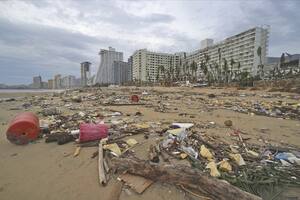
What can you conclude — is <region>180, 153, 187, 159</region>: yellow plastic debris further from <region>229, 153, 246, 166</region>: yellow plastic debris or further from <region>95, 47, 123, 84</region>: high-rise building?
<region>95, 47, 123, 84</region>: high-rise building

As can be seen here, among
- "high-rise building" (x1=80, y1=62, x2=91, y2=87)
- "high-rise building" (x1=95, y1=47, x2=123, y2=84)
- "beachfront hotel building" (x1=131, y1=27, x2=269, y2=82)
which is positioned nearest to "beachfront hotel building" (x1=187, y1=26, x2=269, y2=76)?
"beachfront hotel building" (x1=131, y1=27, x2=269, y2=82)

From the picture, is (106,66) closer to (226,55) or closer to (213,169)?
(226,55)

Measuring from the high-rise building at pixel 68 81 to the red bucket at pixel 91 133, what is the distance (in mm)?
137314

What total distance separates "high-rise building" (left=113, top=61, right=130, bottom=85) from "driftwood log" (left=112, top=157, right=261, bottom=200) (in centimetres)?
11704

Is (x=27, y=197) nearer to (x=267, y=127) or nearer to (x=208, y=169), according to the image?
(x=208, y=169)

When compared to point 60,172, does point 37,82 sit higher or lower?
higher

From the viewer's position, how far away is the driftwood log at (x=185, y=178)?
2391 millimetres

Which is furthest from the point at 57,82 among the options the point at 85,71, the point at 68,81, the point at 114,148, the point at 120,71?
the point at 114,148

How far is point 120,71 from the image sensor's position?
12156 cm

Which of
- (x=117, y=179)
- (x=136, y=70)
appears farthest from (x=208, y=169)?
(x=136, y=70)

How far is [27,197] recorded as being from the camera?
109 inches

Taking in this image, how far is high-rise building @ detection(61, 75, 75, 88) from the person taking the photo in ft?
430

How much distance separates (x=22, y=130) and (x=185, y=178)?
4.14 metres

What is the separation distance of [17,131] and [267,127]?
7.29 meters
